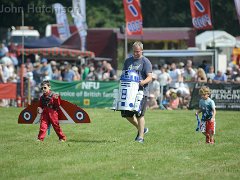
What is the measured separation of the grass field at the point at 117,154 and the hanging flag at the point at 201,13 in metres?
13.8

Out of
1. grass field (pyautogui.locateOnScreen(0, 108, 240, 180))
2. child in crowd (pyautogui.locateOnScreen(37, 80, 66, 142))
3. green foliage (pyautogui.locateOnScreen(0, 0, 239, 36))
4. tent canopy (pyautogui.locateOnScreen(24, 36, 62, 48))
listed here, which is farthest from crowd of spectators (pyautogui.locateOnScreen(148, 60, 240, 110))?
green foliage (pyautogui.locateOnScreen(0, 0, 239, 36))

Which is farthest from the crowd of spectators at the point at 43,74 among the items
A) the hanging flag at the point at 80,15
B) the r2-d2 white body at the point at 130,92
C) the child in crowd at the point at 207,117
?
the r2-d2 white body at the point at 130,92

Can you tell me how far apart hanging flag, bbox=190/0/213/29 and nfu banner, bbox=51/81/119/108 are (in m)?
5.62

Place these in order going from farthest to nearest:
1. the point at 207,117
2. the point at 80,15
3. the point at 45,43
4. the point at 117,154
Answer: the point at 45,43
the point at 80,15
the point at 207,117
the point at 117,154

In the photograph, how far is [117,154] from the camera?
12891mm

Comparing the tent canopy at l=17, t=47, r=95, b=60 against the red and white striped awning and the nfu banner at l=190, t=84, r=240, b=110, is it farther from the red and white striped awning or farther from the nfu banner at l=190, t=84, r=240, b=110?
the nfu banner at l=190, t=84, r=240, b=110

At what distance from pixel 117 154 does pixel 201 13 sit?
817 inches

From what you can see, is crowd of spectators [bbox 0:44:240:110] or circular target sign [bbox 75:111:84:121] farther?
crowd of spectators [bbox 0:44:240:110]

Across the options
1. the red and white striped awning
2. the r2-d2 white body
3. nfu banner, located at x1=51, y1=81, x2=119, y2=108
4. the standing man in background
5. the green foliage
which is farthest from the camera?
the green foliage

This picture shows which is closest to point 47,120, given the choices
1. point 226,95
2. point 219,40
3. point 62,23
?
point 226,95

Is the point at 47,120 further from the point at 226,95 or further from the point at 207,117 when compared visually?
the point at 226,95

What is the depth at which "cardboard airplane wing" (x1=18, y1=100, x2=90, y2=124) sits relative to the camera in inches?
609

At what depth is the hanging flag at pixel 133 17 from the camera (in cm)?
3388

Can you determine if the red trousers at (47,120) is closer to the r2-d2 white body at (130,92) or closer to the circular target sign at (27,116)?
the circular target sign at (27,116)
